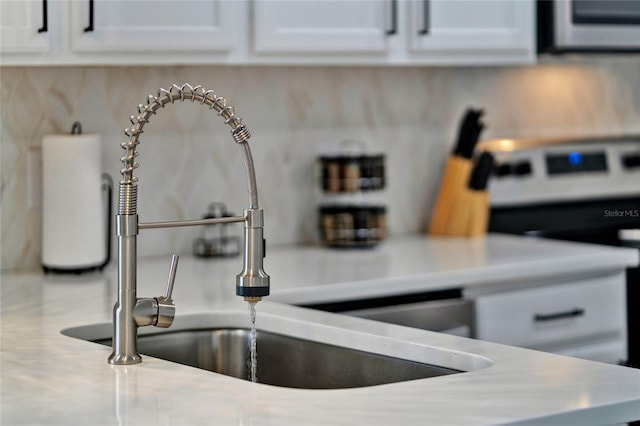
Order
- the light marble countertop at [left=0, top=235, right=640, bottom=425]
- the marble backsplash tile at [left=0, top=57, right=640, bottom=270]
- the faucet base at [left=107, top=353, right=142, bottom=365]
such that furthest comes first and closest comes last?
the marble backsplash tile at [left=0, top=57, right=640, bottom=270], the faucet base at [left=107, top=353, right=142, bottom=365], the light marble countertop at [left=0, top=235, right=640, bottom=425]

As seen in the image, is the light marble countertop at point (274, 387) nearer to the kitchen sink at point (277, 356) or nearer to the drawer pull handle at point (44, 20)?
the kitchen sink at point (277, 356)

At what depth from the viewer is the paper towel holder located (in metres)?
2.61

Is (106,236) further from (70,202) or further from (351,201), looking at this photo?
(351,201)

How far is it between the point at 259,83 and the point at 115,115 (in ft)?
1.39

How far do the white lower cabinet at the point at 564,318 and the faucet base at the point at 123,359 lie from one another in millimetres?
1157

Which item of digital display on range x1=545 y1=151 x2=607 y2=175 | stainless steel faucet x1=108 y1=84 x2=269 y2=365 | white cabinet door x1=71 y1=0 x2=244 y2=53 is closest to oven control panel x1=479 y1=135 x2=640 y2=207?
digital display on range x1=545 y1=151 x2=607 y2=175

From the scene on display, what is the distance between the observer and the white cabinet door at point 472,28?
283cm

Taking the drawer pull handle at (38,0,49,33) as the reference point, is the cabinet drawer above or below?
below

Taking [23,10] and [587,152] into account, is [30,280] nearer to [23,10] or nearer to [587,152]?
[23,10]

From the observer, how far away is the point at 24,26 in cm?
239

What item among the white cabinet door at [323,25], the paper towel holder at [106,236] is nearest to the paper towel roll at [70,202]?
the paper towel holder at [106,236]

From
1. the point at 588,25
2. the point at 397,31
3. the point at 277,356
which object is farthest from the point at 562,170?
the point at 277,356

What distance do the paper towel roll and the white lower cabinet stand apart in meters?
0.93

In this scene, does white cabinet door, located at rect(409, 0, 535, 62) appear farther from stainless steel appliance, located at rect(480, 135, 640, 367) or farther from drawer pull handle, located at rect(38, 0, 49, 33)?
drawer pull handle, located at rect(38, 0, 49, 33)
